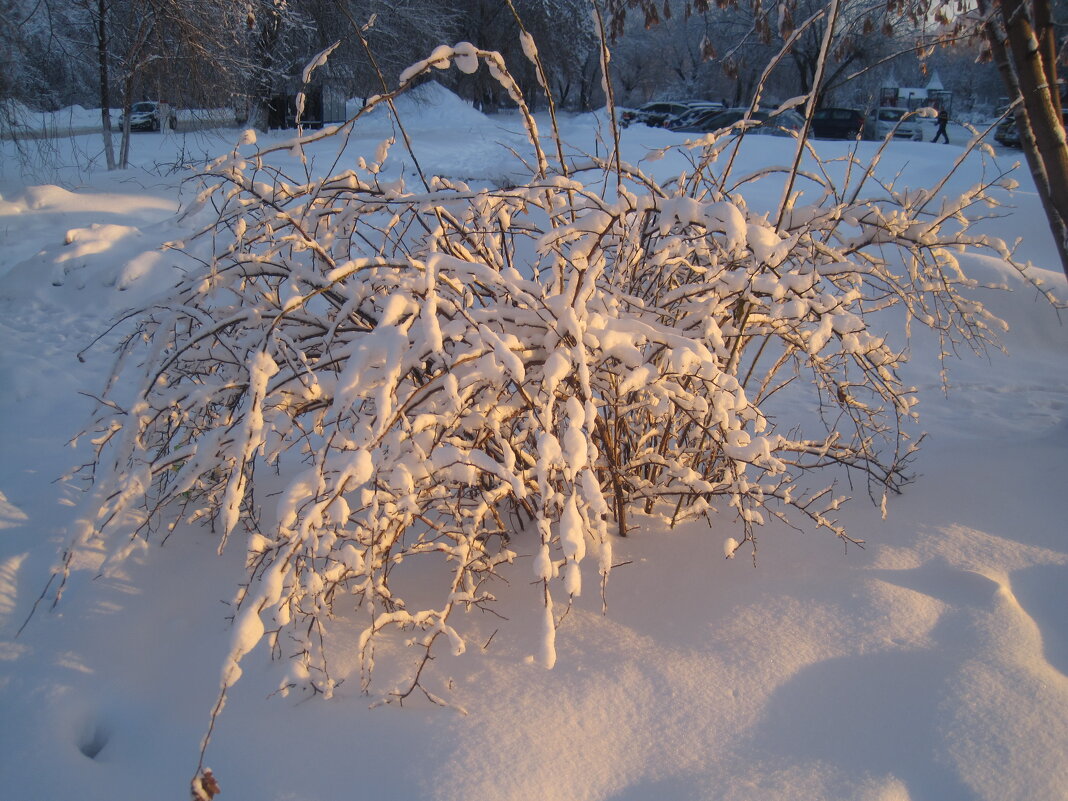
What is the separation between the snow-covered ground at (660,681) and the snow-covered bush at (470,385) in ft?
0.51

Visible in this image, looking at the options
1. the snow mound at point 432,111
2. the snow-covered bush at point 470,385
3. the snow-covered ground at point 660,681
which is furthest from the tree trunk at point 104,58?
the snow mound at point 432,111

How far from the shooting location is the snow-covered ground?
188 centimetres

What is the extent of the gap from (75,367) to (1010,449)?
17.4 ft

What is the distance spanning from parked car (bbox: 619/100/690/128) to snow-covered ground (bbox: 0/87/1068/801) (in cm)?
2323

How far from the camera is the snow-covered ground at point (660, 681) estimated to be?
1883 mm

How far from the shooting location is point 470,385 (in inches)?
80.3

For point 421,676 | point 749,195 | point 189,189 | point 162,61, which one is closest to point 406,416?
point 421,676

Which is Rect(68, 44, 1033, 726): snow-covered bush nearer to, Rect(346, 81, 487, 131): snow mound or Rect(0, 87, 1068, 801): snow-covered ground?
Rect(0, 87, 1068, 801): snow-covered ground

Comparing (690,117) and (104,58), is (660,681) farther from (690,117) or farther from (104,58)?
(690,117)

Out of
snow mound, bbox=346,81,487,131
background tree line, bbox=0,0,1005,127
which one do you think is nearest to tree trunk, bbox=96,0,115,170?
background tree line, bbox=0,0,1005,127

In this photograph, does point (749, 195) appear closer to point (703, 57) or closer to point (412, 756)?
point (703, 57)

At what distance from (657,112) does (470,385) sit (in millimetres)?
29203

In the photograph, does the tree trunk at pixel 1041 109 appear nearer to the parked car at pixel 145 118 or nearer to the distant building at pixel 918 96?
the parked car at pixel 145 118

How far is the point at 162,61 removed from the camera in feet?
29.8
